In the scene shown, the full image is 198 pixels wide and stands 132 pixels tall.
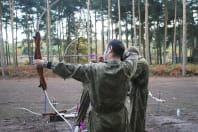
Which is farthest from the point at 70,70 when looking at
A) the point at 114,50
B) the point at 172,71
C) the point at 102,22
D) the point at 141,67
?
the point at 102,22

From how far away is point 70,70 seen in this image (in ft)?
8.36

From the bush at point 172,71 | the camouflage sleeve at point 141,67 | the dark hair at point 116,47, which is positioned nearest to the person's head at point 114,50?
the dark hair at point 116,47

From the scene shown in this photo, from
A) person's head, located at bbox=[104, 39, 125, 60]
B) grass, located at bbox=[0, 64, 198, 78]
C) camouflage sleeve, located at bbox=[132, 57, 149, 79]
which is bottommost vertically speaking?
grass, located at bbox=[0, 64, 198, 78]

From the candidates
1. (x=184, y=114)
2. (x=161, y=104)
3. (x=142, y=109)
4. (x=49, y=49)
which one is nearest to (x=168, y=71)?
(x=49, y=49)

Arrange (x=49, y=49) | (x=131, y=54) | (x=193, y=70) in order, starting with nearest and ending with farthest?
1. (x=131, y=54)
2. (x=193, y=70)
3. (x=49, y=49)

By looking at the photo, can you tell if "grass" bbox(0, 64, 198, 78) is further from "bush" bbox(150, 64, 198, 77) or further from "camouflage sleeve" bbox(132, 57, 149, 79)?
"camouflage sleeve" bbox(132, 57, 149, 79)

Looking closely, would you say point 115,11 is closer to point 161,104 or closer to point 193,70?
point 193,70

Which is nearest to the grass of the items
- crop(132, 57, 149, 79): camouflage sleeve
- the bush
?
the bush

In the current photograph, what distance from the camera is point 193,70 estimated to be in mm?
27641

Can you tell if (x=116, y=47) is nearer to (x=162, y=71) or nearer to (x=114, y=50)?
(x=114, y=50)

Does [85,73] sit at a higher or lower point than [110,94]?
higher

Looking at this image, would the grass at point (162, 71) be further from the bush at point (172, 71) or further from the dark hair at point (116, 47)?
the dark hair at point (116, 47)

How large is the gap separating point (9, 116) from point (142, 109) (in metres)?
5.99

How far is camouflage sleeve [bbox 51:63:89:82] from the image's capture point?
8.30ft
